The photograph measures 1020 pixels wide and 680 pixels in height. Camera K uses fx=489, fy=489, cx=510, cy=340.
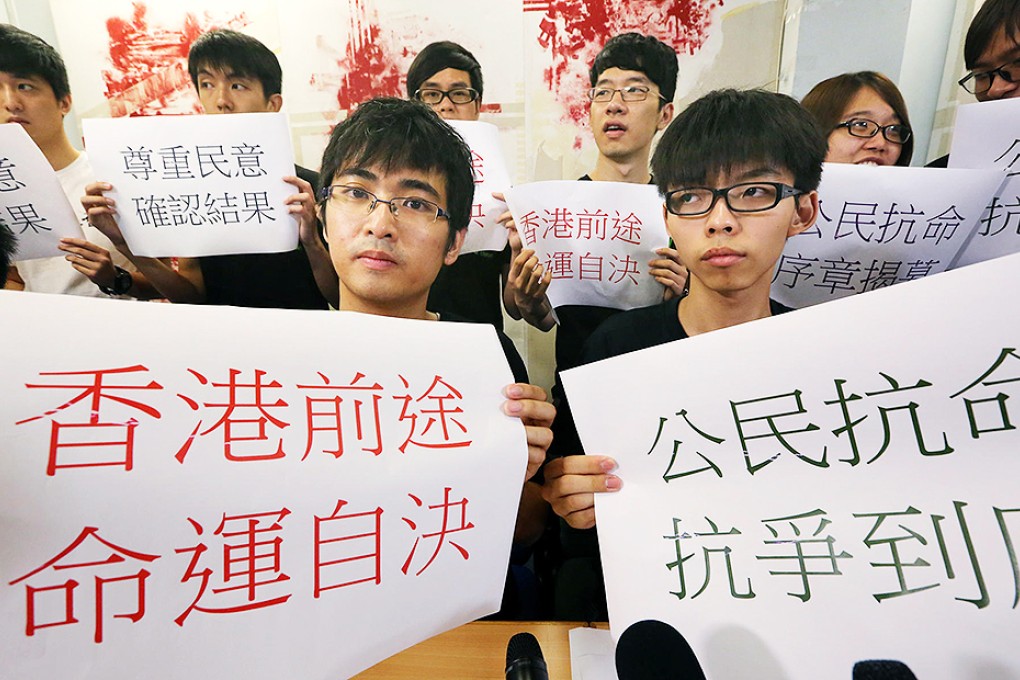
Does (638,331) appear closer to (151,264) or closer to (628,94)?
(628,94)

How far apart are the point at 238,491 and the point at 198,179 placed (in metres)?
0.75

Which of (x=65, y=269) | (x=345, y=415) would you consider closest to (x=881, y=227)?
(x=345, y=415)

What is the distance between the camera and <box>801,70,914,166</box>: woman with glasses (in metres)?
0.99

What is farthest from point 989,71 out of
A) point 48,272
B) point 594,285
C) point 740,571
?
point 48,272

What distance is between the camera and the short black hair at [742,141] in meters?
0.80

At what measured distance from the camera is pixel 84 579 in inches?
14.6

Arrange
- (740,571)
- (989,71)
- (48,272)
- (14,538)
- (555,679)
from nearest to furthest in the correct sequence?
(14,538) < (740,571) < (555,679) < (989,71) < (48,272)

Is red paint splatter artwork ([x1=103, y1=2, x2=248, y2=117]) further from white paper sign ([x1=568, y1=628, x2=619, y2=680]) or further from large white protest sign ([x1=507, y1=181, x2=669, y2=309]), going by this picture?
white paper sign ([x1=568, y1=628, x2=619, y2=680])

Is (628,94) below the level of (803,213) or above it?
above

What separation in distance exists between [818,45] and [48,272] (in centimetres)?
193

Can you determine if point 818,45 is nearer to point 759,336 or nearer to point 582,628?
point 759,336

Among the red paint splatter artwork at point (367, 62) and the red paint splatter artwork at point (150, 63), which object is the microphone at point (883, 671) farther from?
the red paint splatter artwork at point (150, 63)

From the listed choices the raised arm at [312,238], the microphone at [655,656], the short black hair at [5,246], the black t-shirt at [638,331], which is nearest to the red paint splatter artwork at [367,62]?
the raised arm at [312,238]

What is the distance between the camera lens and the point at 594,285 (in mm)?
962
